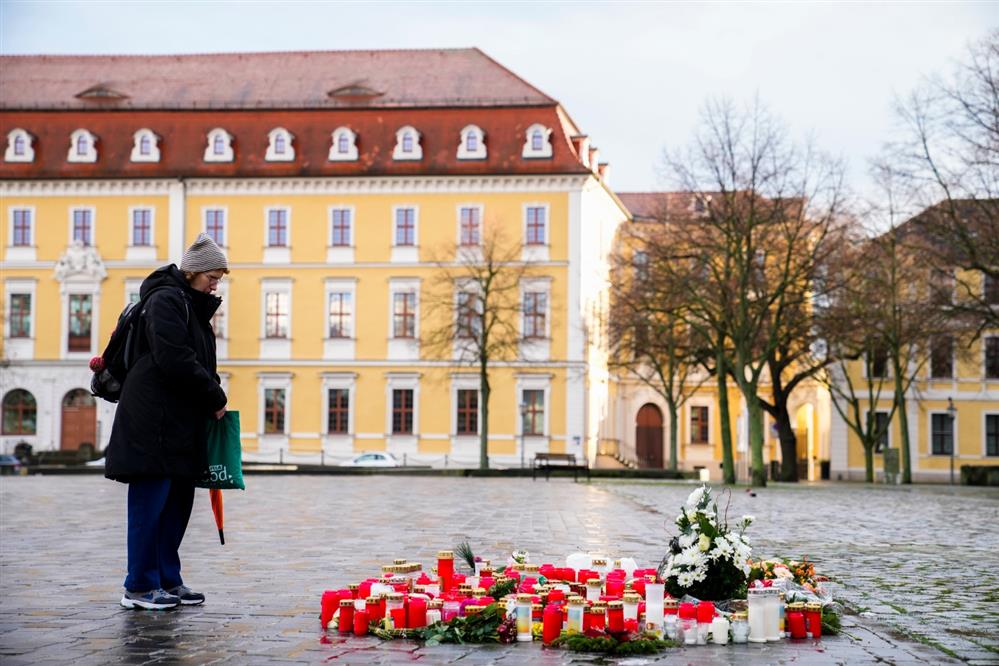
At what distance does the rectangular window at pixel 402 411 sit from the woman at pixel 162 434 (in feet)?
168

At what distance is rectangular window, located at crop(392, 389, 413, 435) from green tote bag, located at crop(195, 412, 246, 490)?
5124cm

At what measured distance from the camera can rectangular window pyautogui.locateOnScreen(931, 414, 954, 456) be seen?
211 ft

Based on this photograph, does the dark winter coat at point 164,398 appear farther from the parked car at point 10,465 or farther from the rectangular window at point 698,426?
the rectangular window at point 698,426

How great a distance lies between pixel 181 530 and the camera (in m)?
8.77

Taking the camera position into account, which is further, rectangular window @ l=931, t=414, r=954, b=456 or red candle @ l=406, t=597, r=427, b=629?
rectangular window @ l=931, t=414, r=954, b=456

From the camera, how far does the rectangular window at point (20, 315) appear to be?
6203 cm

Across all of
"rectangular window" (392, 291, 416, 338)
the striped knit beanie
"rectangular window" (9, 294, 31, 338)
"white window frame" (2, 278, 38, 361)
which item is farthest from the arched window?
the striped knit beanie

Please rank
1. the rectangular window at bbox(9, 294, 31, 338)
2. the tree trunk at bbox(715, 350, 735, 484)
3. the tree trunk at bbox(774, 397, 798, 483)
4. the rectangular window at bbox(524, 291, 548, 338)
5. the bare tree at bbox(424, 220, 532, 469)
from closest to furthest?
the tree trunk at bbox(715, 350, 735, 484) → the tree trunk at bbox(774, 397, 798, 483) → the bare tree at bbox(424, 220, 532, 469) → the rectangular window at bbox(524, 291, 548, 338) → the rectangular window at bbox(9, 294, 31, 338)

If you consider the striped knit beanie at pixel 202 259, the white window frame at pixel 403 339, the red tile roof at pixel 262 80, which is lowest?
the striped knit beanie at pixel 202 259

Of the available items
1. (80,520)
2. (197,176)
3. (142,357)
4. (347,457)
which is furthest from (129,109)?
(142,357)

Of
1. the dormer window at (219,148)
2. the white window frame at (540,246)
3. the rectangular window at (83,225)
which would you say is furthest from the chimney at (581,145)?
the rectangular window at (83,225)

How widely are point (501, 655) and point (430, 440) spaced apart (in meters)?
52.7

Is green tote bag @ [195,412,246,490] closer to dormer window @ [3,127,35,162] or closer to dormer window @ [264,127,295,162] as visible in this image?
dormer window @ [264,127,295,162]

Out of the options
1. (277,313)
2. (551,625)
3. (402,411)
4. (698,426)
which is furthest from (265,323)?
(551,625)
